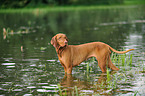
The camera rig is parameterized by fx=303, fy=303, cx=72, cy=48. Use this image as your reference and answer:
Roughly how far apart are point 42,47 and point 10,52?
176 cm

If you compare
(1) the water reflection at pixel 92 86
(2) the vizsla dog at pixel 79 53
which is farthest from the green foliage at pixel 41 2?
(1) the water reflection at pixel 92 86

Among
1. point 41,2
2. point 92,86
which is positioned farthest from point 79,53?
point 41,2

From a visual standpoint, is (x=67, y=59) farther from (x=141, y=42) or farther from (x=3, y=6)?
(x=3, y=6)

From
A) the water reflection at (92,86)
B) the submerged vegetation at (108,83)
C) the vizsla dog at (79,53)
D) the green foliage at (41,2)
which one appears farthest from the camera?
the green foliage at (41,2)

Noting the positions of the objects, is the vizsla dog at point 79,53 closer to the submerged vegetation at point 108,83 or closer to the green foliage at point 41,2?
the submerged vegetation at point 108,83

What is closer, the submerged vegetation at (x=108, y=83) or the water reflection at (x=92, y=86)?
the submerged vegetation at (x=108, y=83)

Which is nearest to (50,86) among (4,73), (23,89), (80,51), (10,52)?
(23,89)

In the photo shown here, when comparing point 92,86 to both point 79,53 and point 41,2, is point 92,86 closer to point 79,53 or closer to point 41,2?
point 79,53

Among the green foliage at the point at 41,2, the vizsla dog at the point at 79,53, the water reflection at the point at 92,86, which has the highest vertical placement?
the green foliage at the point at 41,2

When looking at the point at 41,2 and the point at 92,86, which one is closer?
the point at 92,86

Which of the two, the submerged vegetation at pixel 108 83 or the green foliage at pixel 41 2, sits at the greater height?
the green foliage at pixel 41 2

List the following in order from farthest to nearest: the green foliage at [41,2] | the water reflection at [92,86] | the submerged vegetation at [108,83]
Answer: the green foliage at [41,2], the water reflection at [92,86], the submerged vegetation at [108,83]

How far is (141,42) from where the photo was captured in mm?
16047

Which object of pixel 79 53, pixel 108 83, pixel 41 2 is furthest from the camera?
pixel 41 2
